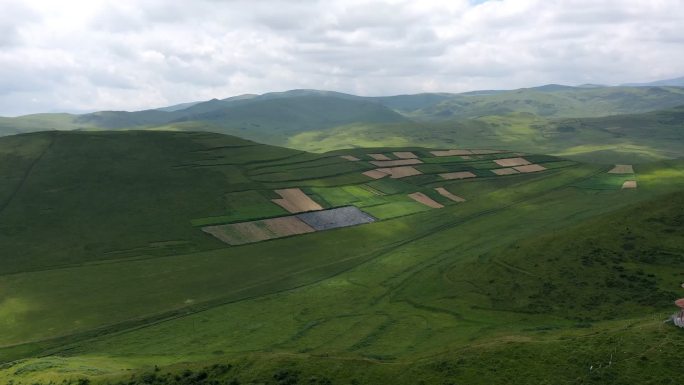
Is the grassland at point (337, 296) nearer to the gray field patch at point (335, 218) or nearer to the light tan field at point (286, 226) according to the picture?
the light tan field at point (286, 226)

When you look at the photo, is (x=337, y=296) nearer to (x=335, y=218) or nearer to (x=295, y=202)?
(x=335, y=218)

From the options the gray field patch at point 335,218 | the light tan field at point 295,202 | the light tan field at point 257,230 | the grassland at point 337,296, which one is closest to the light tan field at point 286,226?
the light tan field at point 257,230

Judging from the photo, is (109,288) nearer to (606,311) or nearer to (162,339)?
(162,339)

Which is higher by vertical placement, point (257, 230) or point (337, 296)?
point (257, 230)

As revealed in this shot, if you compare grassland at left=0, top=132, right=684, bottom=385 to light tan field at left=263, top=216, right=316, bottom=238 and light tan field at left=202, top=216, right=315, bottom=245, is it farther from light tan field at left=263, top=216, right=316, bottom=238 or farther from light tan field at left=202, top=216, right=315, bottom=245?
light tan field at left=263, top=216, right=316, bottom=238

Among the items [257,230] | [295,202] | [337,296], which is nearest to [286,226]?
[257,230]

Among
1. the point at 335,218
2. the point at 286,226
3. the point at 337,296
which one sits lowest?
the point at 337,296

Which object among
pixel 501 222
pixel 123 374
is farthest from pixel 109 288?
pixel 501 222
